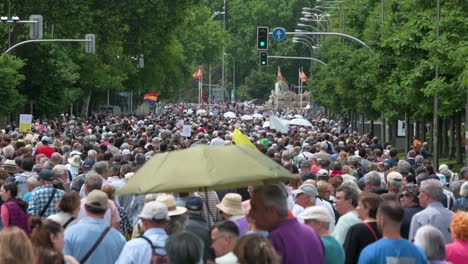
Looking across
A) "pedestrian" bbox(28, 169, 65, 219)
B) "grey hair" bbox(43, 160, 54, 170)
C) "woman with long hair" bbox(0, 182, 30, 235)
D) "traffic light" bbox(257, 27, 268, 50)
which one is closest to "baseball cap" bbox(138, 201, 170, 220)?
"woman with long hair" bbox(0, 182, 30, 235)

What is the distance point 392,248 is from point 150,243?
1.76 meters

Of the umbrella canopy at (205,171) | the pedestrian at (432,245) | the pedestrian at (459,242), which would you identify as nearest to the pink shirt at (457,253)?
the pedestrian at (459,242)

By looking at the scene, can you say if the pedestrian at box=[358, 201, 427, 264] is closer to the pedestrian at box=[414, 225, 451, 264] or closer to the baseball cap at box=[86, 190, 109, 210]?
the pedestrian at box=[414, 225, 451, 264]

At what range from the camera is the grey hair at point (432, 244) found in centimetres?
1020

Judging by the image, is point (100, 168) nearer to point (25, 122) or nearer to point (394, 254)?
point (394, 254)

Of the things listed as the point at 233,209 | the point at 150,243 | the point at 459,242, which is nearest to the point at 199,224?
the point at 233,209

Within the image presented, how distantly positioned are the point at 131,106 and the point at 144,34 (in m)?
45.7

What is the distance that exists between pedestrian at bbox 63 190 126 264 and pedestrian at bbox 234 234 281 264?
2.93 metres

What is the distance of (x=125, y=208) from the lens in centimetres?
1638

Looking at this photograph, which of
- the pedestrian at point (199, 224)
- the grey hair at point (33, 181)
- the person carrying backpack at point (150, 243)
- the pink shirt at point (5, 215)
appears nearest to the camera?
the person carrying backpack at point (150, 243)

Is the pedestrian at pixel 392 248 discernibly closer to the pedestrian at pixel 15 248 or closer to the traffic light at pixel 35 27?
the pedestrian at pixel 15 248

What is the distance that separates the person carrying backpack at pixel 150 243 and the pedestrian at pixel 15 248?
1.52m

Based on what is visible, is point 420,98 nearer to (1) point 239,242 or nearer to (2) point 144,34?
(2) point 144,34

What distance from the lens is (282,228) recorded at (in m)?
9.26
